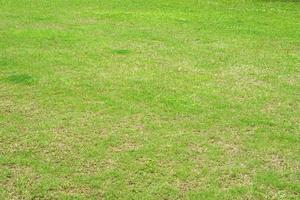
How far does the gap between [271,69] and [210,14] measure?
6919 millimetres

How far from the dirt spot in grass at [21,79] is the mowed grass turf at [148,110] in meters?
0.02

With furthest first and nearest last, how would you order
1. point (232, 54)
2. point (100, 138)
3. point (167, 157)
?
point (232, 54)
point (100, 138)
point (167, 157)

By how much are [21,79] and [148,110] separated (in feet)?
9.64

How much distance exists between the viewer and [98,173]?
6973mm

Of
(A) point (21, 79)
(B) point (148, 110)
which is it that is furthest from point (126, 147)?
(A) point (21, 79)

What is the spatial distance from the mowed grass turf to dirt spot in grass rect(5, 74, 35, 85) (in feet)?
0.07

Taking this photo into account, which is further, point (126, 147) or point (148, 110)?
point (148, 110)

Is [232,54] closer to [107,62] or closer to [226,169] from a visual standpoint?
[107,62]

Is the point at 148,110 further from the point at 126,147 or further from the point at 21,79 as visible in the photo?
the point at 21,79

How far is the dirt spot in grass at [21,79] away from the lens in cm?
1042

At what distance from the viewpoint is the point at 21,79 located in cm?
1057

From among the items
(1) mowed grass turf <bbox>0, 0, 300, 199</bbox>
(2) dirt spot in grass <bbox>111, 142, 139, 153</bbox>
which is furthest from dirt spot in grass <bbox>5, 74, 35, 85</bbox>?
(2) dirt spot in grass <bbox>111, 142, 139, 153</bbox>

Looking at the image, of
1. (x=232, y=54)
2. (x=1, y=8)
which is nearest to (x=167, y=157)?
(x=232, y=54)

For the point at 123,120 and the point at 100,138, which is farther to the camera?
the point at 123,120
